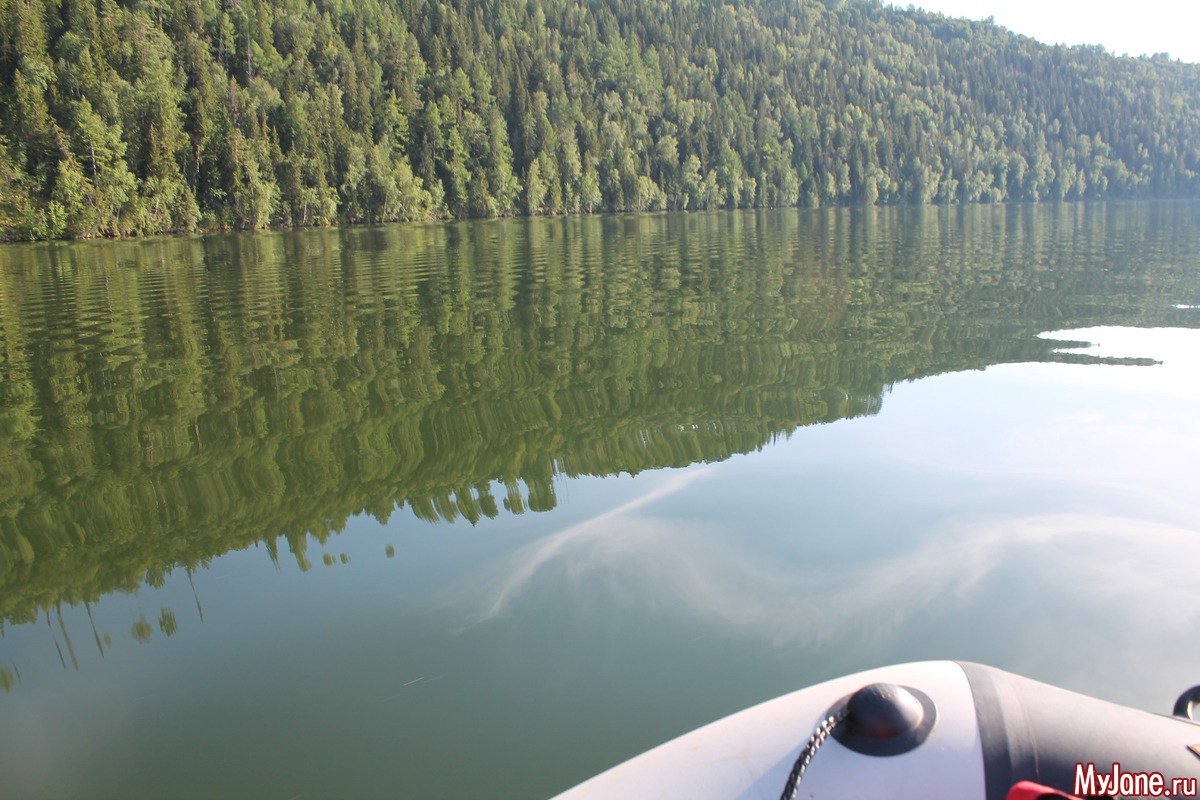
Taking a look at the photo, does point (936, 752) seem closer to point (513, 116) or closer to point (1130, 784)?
point (1130, 784)

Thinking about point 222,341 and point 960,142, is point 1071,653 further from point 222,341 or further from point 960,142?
point 960,142

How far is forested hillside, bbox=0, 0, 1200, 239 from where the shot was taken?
63000 mm

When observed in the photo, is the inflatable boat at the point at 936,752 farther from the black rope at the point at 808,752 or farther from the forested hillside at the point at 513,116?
the forested hillside at the point at 513,116

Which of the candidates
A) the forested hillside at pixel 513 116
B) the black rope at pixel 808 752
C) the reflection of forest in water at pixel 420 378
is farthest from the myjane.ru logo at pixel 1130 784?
the forested hillside at pixel 513 116

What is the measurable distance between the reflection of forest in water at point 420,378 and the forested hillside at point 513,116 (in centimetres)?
4479

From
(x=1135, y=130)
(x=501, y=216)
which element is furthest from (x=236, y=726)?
(x=1135, y=130)

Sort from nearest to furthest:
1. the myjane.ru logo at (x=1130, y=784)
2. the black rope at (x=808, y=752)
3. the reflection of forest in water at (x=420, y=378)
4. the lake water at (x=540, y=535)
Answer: the myjane.ru logo at (x=1130, y=784) → the black rope at (x=808, y=752) → the lake water at (x=540, y=535) → the reflection of forest in water at (x=420, y=378)

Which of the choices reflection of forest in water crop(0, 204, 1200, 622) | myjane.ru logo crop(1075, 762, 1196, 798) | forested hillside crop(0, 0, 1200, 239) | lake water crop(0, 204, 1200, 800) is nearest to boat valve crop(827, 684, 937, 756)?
myjane.ru logo crop(1075, 762, 1196, 798)

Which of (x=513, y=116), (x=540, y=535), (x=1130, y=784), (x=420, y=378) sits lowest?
(x=540, y=535)

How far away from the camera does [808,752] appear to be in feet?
8.64

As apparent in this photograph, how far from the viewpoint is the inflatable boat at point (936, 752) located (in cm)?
254

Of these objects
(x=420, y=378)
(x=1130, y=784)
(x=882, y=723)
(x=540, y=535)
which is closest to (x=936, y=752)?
(x=882, y=723)

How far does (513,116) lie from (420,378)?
98.9 m

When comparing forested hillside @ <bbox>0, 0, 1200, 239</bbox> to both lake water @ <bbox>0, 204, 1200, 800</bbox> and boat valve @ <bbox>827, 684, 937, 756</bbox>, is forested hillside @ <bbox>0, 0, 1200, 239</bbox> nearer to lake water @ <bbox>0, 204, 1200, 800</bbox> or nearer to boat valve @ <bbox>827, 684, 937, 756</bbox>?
lake water @ <bbox>0, 204, 1200, 800</bbox>
